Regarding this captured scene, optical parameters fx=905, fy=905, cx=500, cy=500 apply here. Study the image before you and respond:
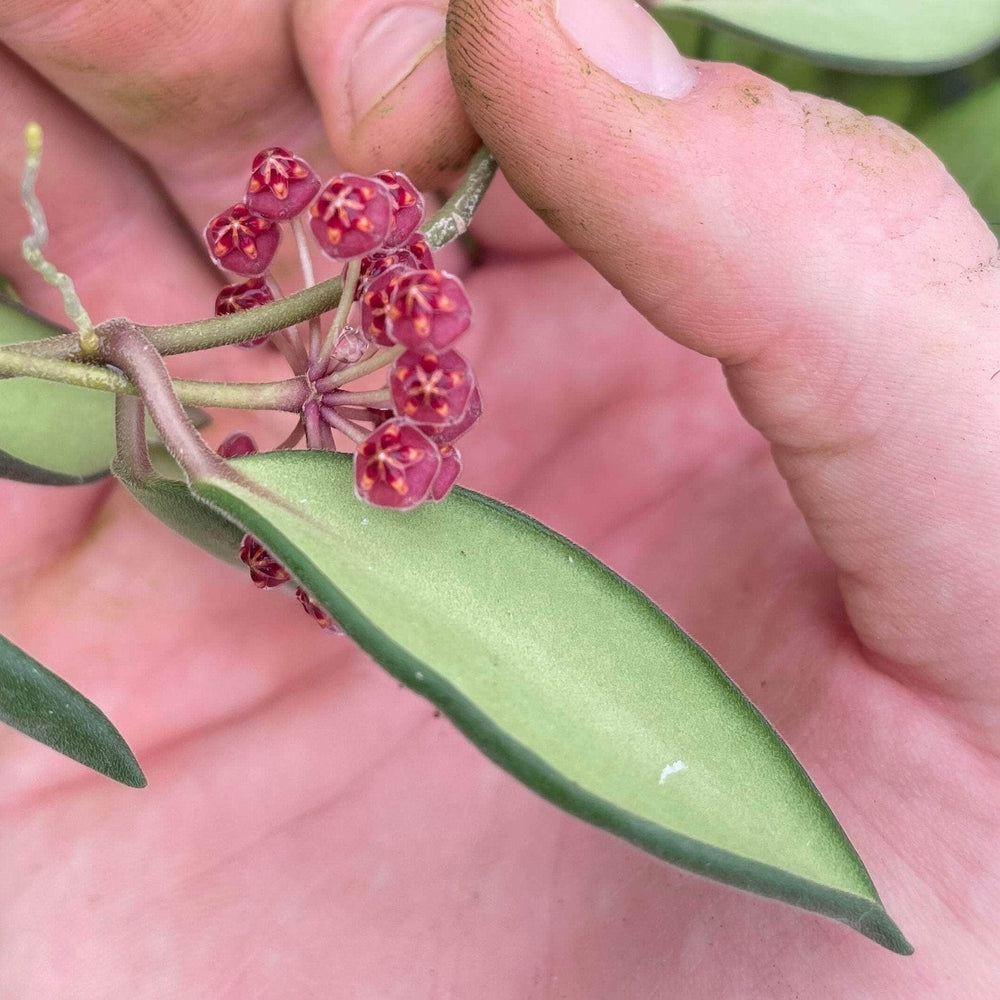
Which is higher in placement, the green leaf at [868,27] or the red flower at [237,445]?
the green leaf at [868,27]

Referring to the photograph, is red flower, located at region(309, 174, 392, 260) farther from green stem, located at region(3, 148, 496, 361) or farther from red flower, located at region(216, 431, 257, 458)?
red flower, located at region(216, 431, 257, 458)

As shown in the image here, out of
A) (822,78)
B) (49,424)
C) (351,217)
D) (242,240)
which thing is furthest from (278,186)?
(822,78)

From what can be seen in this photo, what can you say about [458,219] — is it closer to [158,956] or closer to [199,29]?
[199,29]

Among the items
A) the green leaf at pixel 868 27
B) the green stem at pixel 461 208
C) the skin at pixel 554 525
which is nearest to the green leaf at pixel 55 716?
the green stem at pixel 461 208

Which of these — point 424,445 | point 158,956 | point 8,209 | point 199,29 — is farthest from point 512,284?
point 158,956

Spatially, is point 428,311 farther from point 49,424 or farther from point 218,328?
point 49,424

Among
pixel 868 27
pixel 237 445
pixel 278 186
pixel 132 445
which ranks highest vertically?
pixel 868 27

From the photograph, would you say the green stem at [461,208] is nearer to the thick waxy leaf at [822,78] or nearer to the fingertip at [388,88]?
the fingertip at [388,88]
